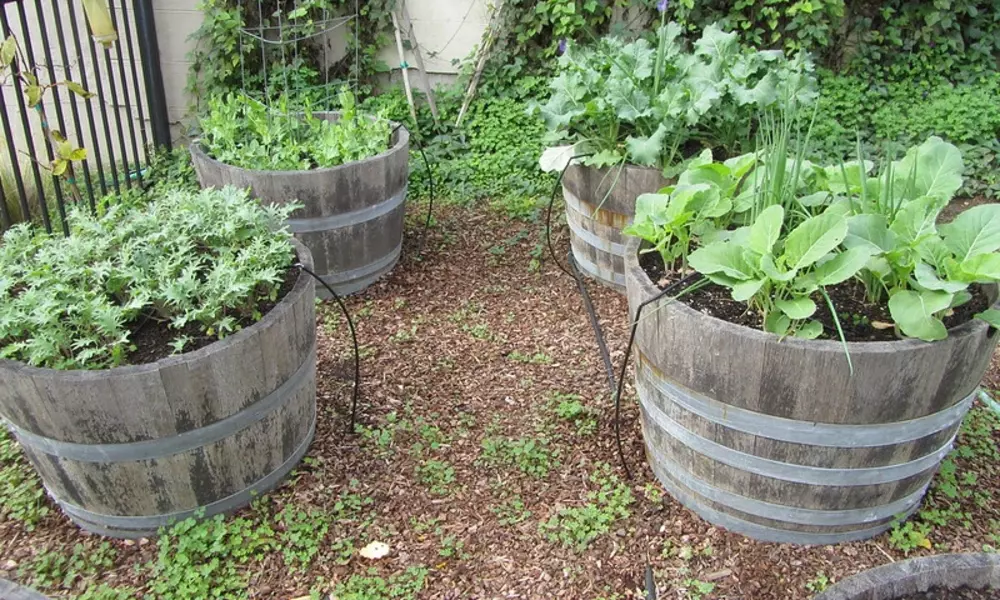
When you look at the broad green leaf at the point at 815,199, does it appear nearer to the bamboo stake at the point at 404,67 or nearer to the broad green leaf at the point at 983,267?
the broad green leaf at the point at 983,267

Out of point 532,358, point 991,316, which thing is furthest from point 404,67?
point 991,316

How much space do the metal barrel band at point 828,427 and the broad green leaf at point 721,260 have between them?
37 centimetres

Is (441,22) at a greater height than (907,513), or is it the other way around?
(441,22)

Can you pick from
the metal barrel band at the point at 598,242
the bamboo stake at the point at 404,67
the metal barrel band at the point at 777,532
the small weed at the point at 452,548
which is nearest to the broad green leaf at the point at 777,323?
the metal barrel band at the point at 777,532

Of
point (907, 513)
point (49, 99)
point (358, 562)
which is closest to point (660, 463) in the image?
point (907, 513)

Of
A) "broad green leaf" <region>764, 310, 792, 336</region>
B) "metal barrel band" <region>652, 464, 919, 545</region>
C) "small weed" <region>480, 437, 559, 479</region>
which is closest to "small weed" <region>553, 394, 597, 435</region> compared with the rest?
"small weed" <region>480, 437, 559, 479</region>

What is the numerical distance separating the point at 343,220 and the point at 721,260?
2087mm

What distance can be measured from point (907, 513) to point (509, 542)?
127cm

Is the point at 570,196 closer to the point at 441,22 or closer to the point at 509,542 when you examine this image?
the point at 509,542

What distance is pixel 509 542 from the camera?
8.45 feet

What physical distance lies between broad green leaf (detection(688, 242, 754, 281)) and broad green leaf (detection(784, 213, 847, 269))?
0.12m

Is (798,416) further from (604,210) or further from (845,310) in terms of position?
(604,210)

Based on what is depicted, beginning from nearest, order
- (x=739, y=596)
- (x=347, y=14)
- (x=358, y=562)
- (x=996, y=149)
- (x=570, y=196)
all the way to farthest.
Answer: (x=739, y=596) < (x=358, y=562) < (x=570, y=196) < (x=996, y=149) < (x=347, y=14)

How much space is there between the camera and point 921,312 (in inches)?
82.0
